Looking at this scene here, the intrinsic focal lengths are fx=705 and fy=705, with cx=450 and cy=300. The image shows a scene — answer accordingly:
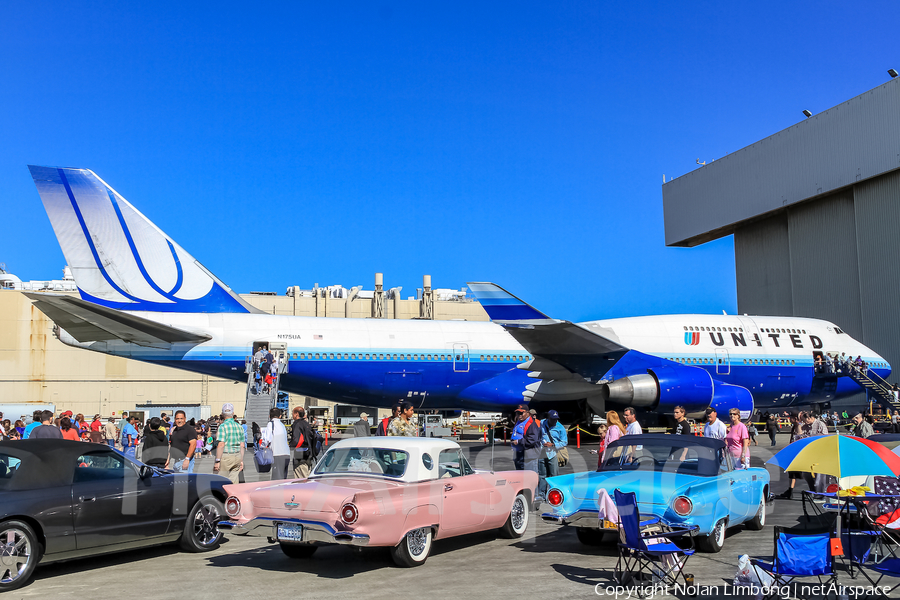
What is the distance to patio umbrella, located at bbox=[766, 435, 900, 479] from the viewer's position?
6.80 meters

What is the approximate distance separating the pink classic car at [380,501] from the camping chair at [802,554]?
3.24 m

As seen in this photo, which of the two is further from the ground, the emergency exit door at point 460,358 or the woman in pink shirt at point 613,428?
the emergency exit door at point 460,358

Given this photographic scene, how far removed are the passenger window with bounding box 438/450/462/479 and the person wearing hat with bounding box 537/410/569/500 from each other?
4.31 meters

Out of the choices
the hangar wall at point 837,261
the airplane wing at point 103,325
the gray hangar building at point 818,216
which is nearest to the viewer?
the airplane wing at point 103,325

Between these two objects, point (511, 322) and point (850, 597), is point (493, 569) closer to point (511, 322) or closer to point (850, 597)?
point (850, 597)

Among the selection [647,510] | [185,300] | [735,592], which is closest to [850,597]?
[735,592]

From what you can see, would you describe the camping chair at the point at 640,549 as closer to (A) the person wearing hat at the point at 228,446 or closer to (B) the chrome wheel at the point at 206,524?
(B) the chrome wheel at the point at 206,524

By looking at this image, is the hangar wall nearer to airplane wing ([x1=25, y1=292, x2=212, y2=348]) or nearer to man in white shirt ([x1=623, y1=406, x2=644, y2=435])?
man in white shirt ([x1=623, y1=406, x2=644, y2=435])

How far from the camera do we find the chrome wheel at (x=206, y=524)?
8312 mm

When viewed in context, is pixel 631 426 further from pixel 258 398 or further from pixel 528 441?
pixel 258 398

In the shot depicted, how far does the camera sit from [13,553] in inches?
256

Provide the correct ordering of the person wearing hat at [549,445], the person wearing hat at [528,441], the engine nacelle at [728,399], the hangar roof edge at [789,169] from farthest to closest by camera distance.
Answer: the hangar roof edge at [789,169]
the engine nacelle at [728,399]
the person wearing hat at [549,445]
the person wearing hat at [528,441]

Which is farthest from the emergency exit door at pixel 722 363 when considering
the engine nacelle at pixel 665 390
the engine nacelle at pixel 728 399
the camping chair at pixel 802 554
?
the camping chair at pixel 802 554

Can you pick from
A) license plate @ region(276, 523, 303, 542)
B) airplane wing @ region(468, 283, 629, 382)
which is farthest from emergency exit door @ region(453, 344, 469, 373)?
license plate @ region(276, 523, 303, 542)
